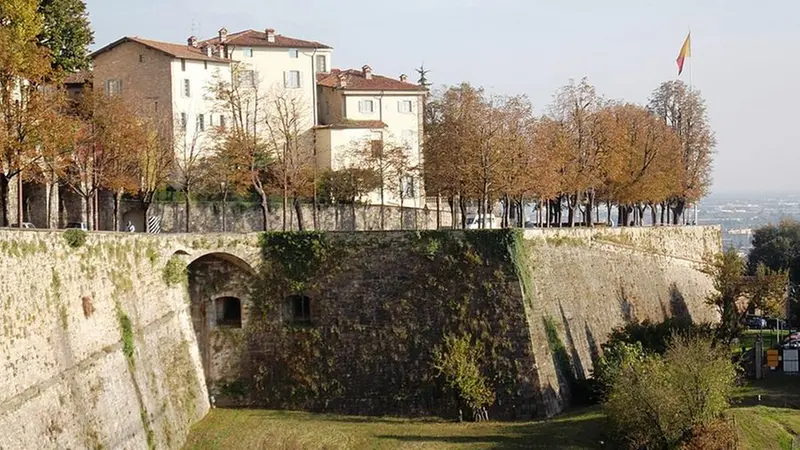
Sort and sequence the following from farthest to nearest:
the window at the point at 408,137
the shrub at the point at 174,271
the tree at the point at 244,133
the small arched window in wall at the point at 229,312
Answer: the window at the point at 408,137 < the tree at the point at 244,133 < the small arched window in wall at the point at 229,312 < the shrub at the point at 174,271

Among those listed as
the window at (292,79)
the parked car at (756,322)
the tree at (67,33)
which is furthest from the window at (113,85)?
the parked car at (756,322)

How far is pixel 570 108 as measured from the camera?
6681cm

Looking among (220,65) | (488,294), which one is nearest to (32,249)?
(488,294)

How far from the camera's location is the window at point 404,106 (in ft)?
248

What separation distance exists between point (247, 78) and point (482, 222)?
2066 cm

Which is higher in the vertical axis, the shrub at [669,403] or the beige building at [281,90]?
the beige building at [281,90]

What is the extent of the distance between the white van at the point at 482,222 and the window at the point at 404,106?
27.2ft

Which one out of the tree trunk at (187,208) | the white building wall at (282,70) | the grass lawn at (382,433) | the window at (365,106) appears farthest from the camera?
the window at (365,106)

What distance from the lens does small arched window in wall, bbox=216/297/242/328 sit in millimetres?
48031

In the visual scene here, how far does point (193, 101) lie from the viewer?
65688mm

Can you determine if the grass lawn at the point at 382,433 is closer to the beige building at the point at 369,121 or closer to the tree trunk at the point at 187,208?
the tree trunk at the point at 187,208

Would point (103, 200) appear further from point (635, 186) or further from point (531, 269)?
point (635, 186)

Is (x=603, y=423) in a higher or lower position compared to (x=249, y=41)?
lower

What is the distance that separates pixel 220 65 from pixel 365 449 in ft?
109
